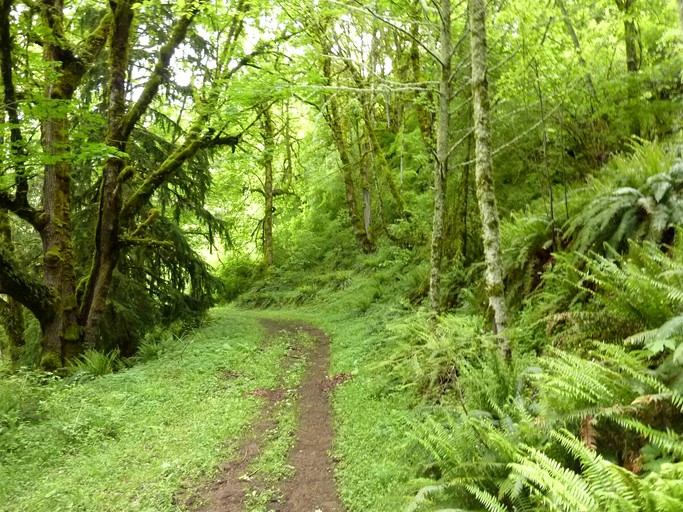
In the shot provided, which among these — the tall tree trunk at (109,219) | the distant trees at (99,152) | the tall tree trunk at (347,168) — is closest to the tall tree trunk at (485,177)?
the distant trees at (99,152)

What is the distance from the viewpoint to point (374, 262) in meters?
16.0

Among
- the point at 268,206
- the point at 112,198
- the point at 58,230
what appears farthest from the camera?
the point at 268,206

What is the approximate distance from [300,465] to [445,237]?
601 cm

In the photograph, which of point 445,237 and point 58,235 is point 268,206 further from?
point 445,237

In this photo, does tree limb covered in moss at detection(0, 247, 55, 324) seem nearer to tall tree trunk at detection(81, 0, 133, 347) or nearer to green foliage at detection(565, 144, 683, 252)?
tall tree trunk at detection(81, 0, 133, 347)

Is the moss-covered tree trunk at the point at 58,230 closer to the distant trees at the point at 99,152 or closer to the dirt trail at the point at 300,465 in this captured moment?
the distant trees at the point at 99,152

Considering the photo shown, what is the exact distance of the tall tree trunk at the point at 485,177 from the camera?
549 centimetres

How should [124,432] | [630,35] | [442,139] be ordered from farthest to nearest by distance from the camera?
1. [630,35]
2. [442,139]
3. [124,432]

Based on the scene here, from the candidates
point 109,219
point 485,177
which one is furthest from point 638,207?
point 109,219

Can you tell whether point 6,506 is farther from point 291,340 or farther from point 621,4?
point 621,4

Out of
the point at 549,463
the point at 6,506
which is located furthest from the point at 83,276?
the point at 549,463

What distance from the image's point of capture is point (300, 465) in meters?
5.48

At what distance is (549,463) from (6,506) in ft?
17.6

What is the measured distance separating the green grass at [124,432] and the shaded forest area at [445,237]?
0.18 meters
